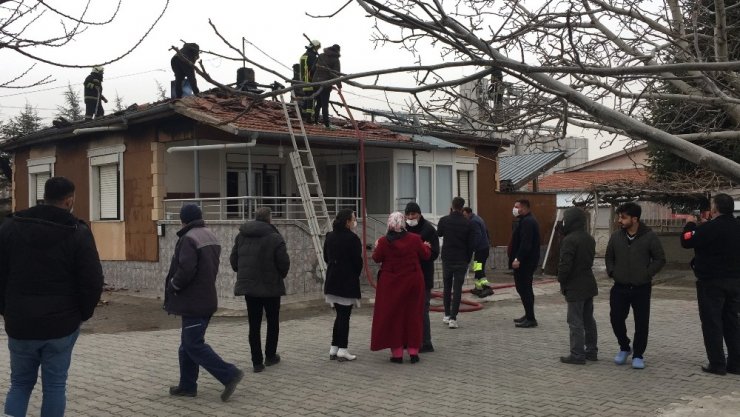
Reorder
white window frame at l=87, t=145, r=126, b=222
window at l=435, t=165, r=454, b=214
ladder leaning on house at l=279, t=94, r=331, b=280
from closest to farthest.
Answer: ladder leaning on house at l=279, t=94, r=331, b=280
white window frame at l=87, t=145, r=126, b=222
window at l=435, t=165, r=454, b=214

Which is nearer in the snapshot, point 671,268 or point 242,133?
point 242,133

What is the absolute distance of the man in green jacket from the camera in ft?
26.6

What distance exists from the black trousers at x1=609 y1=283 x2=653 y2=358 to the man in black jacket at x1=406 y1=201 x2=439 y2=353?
2.18 m

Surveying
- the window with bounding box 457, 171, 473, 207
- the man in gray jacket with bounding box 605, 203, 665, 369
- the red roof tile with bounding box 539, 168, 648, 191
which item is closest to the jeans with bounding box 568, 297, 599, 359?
the man in gray jacket with bounding box 605, 203, 665, 369

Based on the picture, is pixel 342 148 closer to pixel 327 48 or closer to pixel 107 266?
pixel 327 48

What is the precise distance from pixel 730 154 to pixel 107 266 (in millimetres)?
15053

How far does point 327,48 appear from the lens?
14.7 metres

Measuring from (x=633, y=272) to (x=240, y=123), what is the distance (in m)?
8.34

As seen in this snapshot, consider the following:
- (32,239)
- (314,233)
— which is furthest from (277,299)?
(314,233)

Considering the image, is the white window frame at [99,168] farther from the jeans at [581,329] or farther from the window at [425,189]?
the jeans at [581,329]

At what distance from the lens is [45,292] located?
4.93 metres

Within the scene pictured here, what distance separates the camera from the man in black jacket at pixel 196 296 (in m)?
6.45

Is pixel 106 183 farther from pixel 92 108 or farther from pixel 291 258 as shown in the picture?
pixel 291 258

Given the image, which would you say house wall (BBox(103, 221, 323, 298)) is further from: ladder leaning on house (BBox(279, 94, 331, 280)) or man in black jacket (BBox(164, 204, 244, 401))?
man in black jacket (BBox(164, 204, 244, 401))
